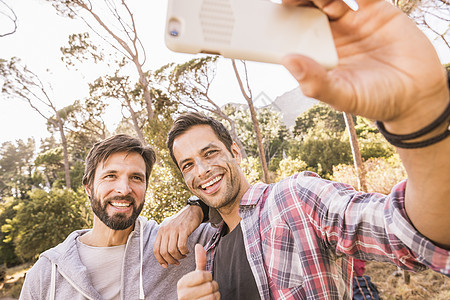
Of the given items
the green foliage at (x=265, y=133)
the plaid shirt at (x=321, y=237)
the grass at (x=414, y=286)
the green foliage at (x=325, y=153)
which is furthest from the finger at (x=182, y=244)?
the green foliage at (x=265, y=133)

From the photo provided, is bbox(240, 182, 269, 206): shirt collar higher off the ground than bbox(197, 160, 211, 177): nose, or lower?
lower

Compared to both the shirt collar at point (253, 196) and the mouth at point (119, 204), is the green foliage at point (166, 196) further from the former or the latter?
the shirt collar at point (253, 196)

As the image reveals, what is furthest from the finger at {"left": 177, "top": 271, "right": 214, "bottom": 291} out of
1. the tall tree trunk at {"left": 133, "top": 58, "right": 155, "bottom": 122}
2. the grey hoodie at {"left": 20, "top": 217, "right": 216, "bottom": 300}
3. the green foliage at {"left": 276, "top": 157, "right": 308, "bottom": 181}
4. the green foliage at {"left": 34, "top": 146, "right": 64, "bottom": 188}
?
the green foliage at {"left": 34, "top": 146, "right": 64, "bottom": 188}

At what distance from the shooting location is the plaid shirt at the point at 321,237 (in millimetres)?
835

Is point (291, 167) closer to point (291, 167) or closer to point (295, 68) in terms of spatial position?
point (291, 167)

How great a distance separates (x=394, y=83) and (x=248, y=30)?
0.41 m

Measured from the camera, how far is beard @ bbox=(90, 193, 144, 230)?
1.94 meters

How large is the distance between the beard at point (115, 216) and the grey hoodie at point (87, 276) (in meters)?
0.14

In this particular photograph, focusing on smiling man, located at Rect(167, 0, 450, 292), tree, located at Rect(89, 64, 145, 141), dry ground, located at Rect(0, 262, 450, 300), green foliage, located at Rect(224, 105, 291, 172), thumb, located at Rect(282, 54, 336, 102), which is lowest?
dry ground, located at Rect(0, 262, 450, 300)

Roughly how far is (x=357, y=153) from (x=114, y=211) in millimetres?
8798

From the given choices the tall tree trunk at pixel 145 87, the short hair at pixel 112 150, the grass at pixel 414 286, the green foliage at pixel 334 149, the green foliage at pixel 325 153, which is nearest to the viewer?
the short hair at pixel 112 150

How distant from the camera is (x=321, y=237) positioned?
1.17 m

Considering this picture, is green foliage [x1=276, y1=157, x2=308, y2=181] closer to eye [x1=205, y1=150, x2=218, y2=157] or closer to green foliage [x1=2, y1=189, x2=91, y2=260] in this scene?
green foliage [x1=2, y1=189, x2=91, y2=260]

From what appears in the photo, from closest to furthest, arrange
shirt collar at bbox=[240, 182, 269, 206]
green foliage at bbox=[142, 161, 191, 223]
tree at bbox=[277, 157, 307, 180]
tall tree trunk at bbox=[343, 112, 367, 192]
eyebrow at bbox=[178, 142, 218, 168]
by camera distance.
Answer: shirt collar at bbox=[240, 182, 269, 206] → eyebrow at bbox=[178, 142, 218, 168] → green foliage at bbox=[142, 161, 191, 223] → tall tree trunk at bbox=[343, 112, 367, 192] → tree at bbox=[277, 157, 307, 180]
